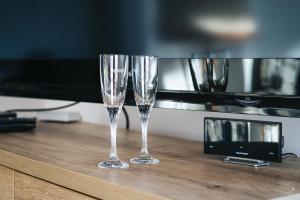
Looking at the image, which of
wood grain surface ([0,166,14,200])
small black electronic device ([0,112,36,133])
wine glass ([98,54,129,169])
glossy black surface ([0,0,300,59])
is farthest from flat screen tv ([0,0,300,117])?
wood grain surface ([0,166,14,200])

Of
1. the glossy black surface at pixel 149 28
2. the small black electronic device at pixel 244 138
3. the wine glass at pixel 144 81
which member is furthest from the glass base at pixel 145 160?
the glossy black surface at pixel 149 28

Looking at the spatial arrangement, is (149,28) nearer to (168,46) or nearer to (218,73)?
(168,46)

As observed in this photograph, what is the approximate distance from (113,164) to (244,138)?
0.25 meters

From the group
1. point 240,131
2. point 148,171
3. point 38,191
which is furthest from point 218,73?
point 38,191

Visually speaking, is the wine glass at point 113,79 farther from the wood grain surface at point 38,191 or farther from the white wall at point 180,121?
the white wall at point 180,121

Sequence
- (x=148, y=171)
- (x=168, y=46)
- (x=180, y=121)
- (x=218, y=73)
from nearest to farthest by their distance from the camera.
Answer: (x=148, y=171) → (x=218, y=73) → (x=168, y=46) → (x=180, y=121)

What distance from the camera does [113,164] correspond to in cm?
93

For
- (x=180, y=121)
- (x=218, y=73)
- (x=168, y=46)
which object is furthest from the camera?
(x=180, y=121)

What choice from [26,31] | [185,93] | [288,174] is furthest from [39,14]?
[288,174]

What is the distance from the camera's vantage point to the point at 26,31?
160 centimetres

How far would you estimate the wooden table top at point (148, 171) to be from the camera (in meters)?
0.76

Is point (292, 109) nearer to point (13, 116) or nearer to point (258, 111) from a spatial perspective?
point (258, 111)

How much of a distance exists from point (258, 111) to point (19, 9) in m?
0.90

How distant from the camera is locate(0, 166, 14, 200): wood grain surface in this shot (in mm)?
1076
